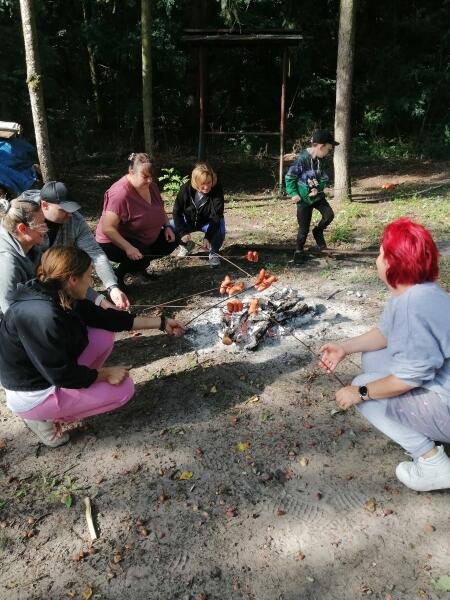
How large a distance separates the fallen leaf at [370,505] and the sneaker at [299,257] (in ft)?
11.6

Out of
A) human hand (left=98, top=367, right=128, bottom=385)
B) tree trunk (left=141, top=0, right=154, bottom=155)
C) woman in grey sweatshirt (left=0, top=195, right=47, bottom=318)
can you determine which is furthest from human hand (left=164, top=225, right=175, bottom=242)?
tree trunk (left=141, top=0, right=154, bottom=155)

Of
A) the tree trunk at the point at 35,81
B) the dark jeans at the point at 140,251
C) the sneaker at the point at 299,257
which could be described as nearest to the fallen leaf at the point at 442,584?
the dark jeans at the point at 140,251

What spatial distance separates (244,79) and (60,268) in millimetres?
→ 16686

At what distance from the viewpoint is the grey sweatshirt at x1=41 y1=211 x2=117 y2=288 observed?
4.11 metres

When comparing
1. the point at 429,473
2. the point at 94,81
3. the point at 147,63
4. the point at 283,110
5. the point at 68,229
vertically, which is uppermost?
the point at 94,81

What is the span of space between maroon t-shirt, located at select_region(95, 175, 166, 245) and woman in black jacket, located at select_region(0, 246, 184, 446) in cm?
183

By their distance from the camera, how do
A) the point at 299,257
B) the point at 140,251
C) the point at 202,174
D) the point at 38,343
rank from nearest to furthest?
1. the point at 38,343
2. the point at 140,251
3. the point at 202,174
4. the point at 299,257

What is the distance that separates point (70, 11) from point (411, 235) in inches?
698

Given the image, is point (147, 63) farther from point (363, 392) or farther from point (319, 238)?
point (363, 392)

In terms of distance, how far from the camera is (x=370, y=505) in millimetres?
2557

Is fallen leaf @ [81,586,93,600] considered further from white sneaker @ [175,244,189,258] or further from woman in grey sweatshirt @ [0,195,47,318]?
white sneaker @ [175,244,189,258]

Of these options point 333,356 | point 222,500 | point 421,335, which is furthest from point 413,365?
point 222,500

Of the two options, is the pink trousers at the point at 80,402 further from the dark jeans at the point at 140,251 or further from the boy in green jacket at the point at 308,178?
the boy in green jacket at the point at 308,178

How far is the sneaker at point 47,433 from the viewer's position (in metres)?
3.01
